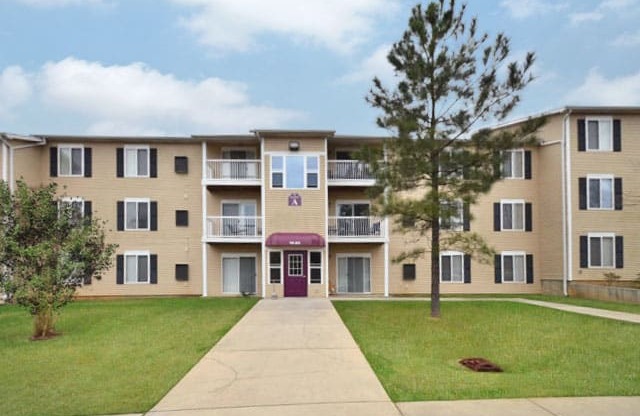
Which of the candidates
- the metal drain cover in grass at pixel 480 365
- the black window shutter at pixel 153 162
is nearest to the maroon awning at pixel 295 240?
the black window shutter at pixel 153 162

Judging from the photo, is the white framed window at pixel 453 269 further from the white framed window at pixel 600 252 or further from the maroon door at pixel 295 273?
the maroon door at pixel 295 273

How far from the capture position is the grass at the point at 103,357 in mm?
6742

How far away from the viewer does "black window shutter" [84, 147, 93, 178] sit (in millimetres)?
22953

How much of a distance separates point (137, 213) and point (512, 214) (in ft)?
59.1

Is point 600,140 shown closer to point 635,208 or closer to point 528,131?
point 635,208

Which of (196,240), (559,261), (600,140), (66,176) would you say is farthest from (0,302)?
(600,140)

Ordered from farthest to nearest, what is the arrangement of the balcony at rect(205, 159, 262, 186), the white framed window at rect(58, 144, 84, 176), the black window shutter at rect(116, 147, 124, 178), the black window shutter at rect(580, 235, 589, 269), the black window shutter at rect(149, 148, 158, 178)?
1. the black window shutter at rect(149, 148, 158, 178)
2. the black window shutter at rect(116, 147, 124, 178)
3. the white framed window at rect(58, 144, 84, 176)
4. the balcony at rect(205, 159, 262, 186)
5. the black window shutter at rect(580, 235, 589, 269)

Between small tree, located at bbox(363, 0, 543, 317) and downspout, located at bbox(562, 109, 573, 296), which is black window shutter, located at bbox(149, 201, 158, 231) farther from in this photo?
downspout, located at bbox(562, 109, 573, 296)

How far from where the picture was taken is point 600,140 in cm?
2238

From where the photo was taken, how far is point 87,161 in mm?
22953

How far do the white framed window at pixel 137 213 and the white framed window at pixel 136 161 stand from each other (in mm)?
1225

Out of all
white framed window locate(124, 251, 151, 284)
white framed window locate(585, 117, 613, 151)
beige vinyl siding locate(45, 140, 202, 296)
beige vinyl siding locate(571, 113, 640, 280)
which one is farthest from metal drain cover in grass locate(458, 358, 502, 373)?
white framed window locate(124, 251, 151, 284)

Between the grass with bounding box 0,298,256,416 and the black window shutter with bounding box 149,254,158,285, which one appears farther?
the black window shutter with bounding box 149,254,158,285

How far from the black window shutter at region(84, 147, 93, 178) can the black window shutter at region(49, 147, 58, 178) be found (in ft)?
4.09
